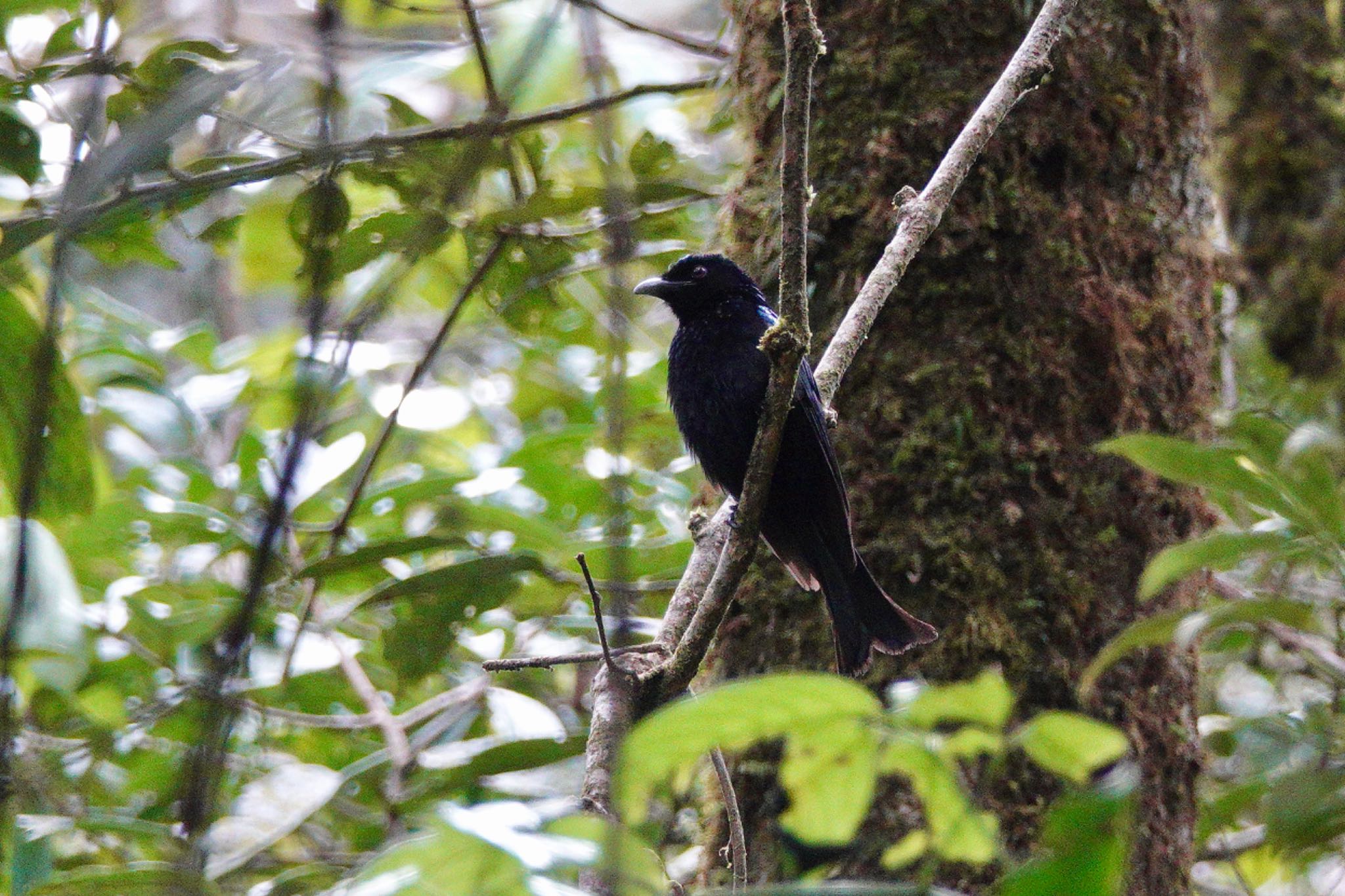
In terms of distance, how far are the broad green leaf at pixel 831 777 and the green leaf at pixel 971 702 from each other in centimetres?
6

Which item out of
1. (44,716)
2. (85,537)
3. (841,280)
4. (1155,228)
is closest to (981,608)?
(841,280)

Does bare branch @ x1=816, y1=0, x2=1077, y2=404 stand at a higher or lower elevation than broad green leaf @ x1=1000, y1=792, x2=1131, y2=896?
higher

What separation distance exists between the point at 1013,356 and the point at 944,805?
2.44 m

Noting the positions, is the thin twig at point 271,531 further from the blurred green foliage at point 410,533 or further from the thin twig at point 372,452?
the thin twig at point 372,452

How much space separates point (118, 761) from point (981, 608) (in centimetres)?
304

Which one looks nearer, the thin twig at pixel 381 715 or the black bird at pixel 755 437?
the black bird at pixel 755 437

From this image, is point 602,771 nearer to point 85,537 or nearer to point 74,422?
point 74,422

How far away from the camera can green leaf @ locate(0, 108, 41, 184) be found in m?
3.00

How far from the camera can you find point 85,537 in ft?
12.8

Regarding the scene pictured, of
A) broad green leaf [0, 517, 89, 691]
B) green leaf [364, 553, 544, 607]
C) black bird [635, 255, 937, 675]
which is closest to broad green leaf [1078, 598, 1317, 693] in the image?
black bird [635, 255, 937, 675]

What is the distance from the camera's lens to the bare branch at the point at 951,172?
2.57 meters

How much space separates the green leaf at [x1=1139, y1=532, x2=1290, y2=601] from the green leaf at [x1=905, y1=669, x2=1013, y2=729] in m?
0.98

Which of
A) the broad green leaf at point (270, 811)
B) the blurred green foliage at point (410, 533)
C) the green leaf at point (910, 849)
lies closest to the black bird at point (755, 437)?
the blurred green foliage at point (410, 533)

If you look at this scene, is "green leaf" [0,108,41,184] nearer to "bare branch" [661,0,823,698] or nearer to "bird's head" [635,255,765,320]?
"bird's head" [635,255,765,320]
